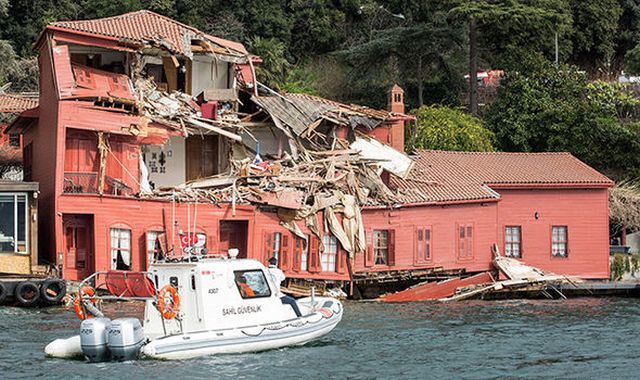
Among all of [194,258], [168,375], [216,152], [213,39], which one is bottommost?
[168,375]

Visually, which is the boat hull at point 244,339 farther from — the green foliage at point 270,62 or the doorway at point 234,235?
the green foliage at point 270,62

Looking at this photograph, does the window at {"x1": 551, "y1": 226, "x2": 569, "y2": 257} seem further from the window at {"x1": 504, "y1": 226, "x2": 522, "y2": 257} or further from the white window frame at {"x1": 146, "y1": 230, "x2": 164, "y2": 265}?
the white window frame at {"x1": 146, "y1": 230, "x2": 164, "y2": 265}

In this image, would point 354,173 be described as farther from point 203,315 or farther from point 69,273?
point 203,315

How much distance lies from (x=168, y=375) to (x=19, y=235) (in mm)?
15078

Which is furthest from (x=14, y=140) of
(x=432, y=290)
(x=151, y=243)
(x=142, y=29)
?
(x=432, y=290)

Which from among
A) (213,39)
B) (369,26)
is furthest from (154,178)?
(369,26)

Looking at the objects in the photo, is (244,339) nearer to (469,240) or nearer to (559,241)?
(469,240)

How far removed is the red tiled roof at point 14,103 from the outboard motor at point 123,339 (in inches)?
1082

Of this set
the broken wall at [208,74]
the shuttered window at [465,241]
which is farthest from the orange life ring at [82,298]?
the broken wall at [208,74]

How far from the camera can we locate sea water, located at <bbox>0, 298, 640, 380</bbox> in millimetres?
27750

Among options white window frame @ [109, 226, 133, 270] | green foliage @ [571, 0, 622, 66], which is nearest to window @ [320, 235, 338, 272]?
white window frame @ [109, 226, 133, 270]

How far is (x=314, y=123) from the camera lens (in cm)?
4612

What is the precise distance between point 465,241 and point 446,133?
9.82 m

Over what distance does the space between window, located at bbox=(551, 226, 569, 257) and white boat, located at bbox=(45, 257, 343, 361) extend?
18897 mm
